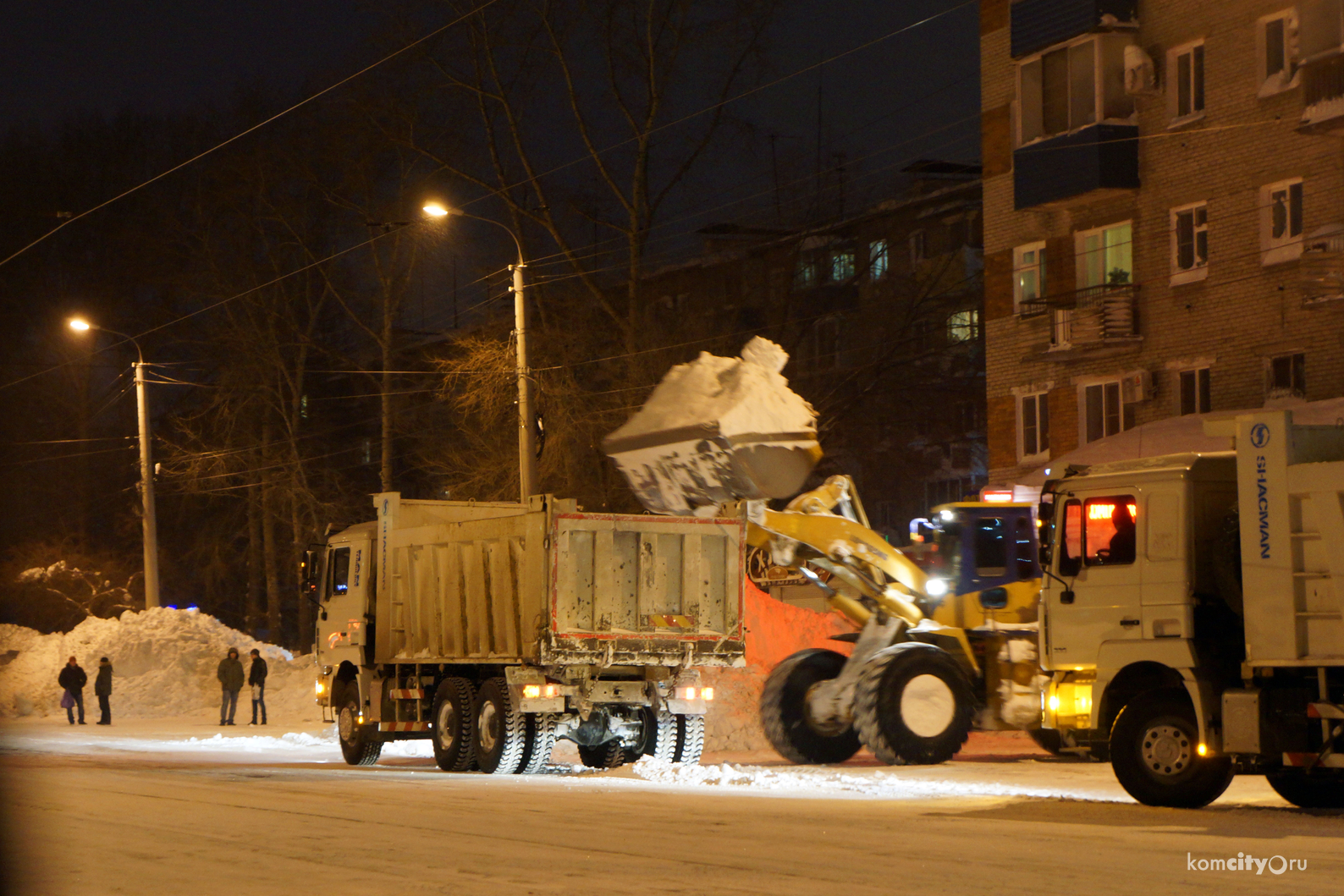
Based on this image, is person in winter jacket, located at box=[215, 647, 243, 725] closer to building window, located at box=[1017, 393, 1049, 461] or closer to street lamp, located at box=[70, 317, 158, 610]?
street lamp, located at box=[70, 317, 158, 610]

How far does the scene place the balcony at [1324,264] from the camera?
93.0ft

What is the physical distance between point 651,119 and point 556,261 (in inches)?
170

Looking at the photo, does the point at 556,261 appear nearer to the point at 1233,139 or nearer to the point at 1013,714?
the point at 1233,139

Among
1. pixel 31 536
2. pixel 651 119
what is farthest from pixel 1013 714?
pixel 31 536

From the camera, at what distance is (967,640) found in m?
20.0

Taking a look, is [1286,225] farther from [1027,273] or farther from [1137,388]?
[1027,273]

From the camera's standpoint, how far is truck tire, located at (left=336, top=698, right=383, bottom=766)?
20859mm

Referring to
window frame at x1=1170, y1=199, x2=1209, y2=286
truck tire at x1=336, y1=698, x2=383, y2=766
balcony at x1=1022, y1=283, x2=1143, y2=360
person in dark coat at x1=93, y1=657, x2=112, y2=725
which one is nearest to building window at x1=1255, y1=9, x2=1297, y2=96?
window frame at x1=1170, y1=199, x2=1209, y2=286

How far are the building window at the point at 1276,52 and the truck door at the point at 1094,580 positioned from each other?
17861 millimetres

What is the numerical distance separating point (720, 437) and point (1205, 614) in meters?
5.97

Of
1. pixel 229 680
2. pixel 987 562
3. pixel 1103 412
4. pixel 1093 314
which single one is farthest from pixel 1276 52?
pixel 229 680

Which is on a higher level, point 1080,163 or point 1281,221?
point 1080,163

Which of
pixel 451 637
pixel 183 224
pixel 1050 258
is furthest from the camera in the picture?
pixel 183 224

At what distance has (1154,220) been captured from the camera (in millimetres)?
32750
